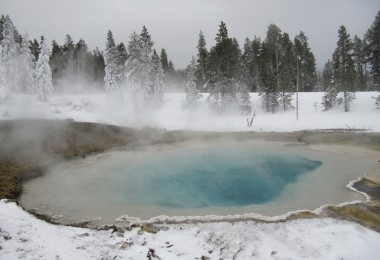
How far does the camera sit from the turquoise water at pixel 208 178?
1792 cm

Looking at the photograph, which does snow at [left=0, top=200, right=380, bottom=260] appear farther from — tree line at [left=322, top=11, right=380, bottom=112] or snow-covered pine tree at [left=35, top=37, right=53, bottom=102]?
snow-covered pine tree at [left=35, top=37, right=53, bottom=102]

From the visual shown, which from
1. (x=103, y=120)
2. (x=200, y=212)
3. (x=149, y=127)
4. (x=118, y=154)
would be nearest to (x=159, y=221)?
(x=200, y=212)

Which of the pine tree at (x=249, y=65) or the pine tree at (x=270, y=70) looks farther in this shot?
the pine tree at (x=249, y=65)

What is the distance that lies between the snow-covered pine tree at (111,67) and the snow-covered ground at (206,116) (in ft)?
8.01

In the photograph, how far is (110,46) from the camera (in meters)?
50.7

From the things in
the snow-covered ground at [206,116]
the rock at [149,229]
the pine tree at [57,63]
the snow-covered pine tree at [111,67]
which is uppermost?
the pine tree at [57,63]

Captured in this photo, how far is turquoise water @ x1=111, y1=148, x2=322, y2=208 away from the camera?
17.9m

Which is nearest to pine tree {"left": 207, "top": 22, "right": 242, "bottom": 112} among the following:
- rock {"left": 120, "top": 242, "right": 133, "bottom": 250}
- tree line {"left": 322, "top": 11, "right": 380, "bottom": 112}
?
tree line {"left": 322, "top": 11, "right": 380, "bottom": 112}

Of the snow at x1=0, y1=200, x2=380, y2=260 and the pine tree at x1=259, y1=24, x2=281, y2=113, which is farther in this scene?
the pine tree at x1=259, y1=24, x2=281, y2=113

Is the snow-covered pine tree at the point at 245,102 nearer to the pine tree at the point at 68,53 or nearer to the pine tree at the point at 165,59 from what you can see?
the pine tree at the point at 165,59

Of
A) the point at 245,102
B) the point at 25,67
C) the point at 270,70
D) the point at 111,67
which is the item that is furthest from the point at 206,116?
the point at 25,67

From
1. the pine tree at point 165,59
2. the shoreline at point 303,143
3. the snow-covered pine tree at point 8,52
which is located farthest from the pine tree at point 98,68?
the shoreline at point 303,143

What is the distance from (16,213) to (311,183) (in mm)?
17494

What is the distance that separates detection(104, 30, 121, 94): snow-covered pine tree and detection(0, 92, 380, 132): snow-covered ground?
2.44m
